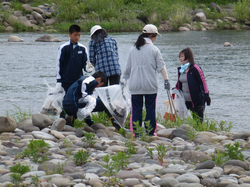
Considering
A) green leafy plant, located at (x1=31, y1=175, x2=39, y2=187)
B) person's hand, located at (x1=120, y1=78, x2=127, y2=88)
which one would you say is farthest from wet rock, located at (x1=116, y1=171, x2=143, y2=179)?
person's hand, located at (x1=120, y1=78, x2=127, y2=88)

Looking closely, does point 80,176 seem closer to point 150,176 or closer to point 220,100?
point 150,176

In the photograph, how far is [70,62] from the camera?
22.2ft

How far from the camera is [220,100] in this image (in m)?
10.9

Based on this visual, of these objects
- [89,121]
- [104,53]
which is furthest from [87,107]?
[104,53]

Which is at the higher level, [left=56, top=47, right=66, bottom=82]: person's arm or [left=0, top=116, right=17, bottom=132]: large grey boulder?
[left=56, top=47, right=66, bottom=82]: person's arm

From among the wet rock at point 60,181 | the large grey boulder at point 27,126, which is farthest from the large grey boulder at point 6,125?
the wet rock at point 60,181

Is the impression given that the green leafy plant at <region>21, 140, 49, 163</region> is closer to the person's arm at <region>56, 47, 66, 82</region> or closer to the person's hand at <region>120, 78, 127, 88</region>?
the person's hand at <region>120, 78, 127, 88</region>

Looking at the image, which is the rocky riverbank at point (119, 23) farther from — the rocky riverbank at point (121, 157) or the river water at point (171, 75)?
the rocky riverbank at point (121, 157)

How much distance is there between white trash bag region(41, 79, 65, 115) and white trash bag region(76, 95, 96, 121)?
0.72 m

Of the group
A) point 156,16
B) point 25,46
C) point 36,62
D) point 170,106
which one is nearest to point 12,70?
point 36,62

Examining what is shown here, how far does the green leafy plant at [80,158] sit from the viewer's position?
14.1 feet

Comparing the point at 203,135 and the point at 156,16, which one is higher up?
the point at 156,16

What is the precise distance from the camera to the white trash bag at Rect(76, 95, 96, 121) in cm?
610

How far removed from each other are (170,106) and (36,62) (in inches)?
483
